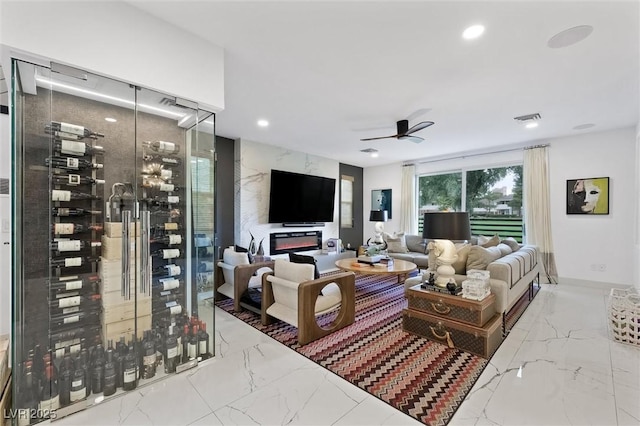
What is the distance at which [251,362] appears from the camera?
2.46 m

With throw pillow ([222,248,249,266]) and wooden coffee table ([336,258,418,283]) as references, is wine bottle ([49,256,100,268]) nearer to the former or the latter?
throw pillow ([222,248,249,266])

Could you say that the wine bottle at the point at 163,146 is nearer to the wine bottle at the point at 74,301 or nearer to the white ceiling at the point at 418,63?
the white ceiling at the point at 418,63

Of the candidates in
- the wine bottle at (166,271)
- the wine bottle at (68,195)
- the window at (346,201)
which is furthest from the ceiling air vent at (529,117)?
the wine bottle at (68,195)

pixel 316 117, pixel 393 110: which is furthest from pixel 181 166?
pixel 393 110

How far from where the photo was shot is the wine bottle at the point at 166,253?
8.24ft

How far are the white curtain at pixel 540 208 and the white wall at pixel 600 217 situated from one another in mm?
125

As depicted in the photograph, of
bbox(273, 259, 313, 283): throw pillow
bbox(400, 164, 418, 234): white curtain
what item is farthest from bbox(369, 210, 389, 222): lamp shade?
bbox(273, 259, 313, 283): throw pillow

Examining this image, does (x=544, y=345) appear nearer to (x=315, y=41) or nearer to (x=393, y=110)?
(x=393, y=110)

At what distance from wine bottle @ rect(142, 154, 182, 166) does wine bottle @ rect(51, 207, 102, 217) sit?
1.93 feet

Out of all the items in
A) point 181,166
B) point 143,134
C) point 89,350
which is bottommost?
point 89,350

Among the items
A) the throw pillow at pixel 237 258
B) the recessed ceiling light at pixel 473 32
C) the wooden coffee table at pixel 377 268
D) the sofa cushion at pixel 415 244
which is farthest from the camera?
the sofa cushion at pixel 415 244

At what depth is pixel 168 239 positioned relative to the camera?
103 inches

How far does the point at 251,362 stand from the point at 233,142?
13.8ft

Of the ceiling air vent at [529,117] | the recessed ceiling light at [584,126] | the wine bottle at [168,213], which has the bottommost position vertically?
the wine bottle at [168,213]
